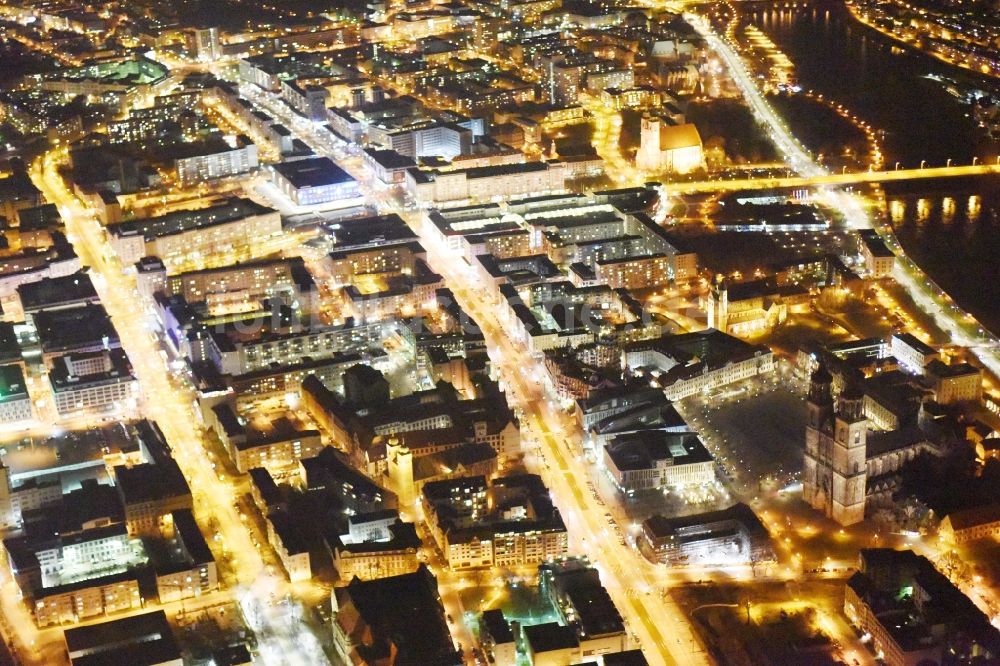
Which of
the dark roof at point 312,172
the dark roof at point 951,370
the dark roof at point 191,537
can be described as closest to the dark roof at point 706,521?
the dark roof at point 951,370

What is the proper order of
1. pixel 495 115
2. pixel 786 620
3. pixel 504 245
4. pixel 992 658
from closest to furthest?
pixel 992 658
pixel 786 620
pixel 504 245
pixel 495 115

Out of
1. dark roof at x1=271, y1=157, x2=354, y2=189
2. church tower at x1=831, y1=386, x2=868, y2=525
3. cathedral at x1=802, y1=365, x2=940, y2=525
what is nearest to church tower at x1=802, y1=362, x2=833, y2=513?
cathedral at x1=802, y1=365, x2=940, y2=525

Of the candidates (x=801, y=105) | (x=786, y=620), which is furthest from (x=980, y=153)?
(x=786, y=620)

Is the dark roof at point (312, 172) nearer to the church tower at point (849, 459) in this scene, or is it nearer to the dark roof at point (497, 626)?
the church tower at point (849, 459)

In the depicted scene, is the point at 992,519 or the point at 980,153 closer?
the point at 992,519

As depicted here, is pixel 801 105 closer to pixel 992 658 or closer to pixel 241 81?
pixel 241 81
